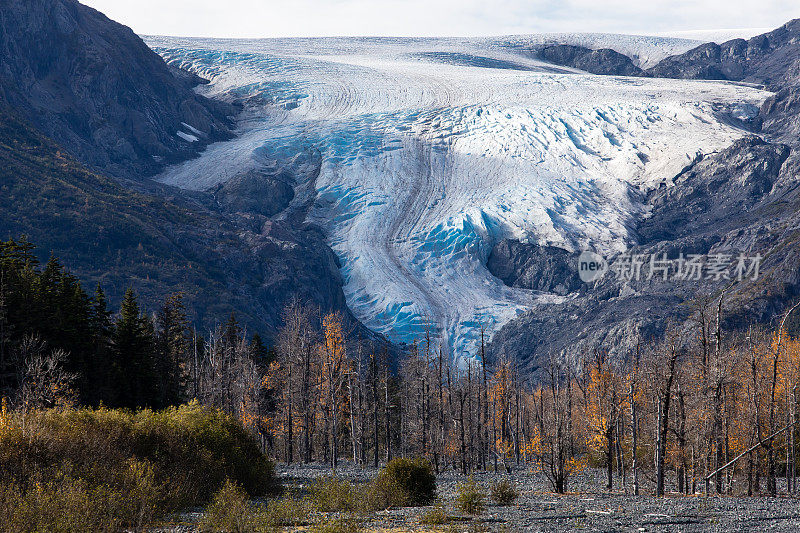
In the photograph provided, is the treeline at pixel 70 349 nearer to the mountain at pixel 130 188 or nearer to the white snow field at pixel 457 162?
the mountain at pixel 130 188

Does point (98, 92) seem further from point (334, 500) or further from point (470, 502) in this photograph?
point (470, 502)

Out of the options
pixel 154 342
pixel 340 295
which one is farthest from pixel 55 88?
pixel 154 342

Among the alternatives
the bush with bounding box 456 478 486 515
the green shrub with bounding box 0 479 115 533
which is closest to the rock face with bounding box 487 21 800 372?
the bush with bounding box 456 478 486 515

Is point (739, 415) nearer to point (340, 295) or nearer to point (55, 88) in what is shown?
point (340, 295)

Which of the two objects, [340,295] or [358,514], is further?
[340,295]

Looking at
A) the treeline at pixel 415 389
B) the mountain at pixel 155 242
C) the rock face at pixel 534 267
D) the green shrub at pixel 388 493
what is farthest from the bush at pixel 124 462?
the rock face at pixel 534 267
